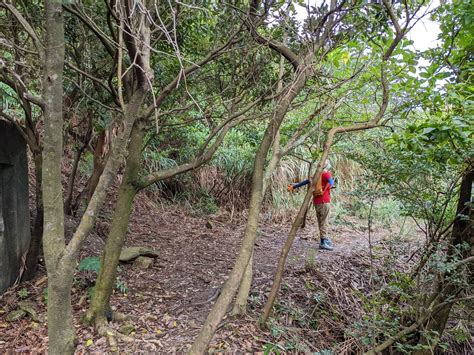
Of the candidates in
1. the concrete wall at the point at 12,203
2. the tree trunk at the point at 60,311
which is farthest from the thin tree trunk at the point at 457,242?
the concrete wall at the point at 12,203

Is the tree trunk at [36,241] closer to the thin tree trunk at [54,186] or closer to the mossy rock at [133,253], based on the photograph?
the mossy rock at [133,253]

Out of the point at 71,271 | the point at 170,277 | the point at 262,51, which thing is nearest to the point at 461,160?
the point at 262,51

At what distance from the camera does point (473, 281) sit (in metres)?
3.34

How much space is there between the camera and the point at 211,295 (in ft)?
13.3

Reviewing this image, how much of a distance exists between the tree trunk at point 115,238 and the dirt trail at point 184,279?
0.62ft

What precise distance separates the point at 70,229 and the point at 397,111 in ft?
15.0

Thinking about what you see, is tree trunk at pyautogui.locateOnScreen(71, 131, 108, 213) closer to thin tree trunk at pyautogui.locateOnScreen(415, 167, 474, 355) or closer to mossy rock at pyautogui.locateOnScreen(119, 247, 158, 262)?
mossy rock at pyautogui.locateOnScreen(119, 247, 158, 262)

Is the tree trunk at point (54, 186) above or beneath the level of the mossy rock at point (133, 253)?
above

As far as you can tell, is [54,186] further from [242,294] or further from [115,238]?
[242,294]

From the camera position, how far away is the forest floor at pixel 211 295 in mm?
3146

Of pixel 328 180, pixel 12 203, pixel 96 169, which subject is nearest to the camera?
pixel 12 203

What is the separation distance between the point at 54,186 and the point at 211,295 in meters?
2.68

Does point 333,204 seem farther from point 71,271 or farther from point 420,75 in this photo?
point 71,271

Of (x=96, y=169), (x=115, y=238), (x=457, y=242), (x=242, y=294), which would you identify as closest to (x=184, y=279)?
(x=242, y=294)
